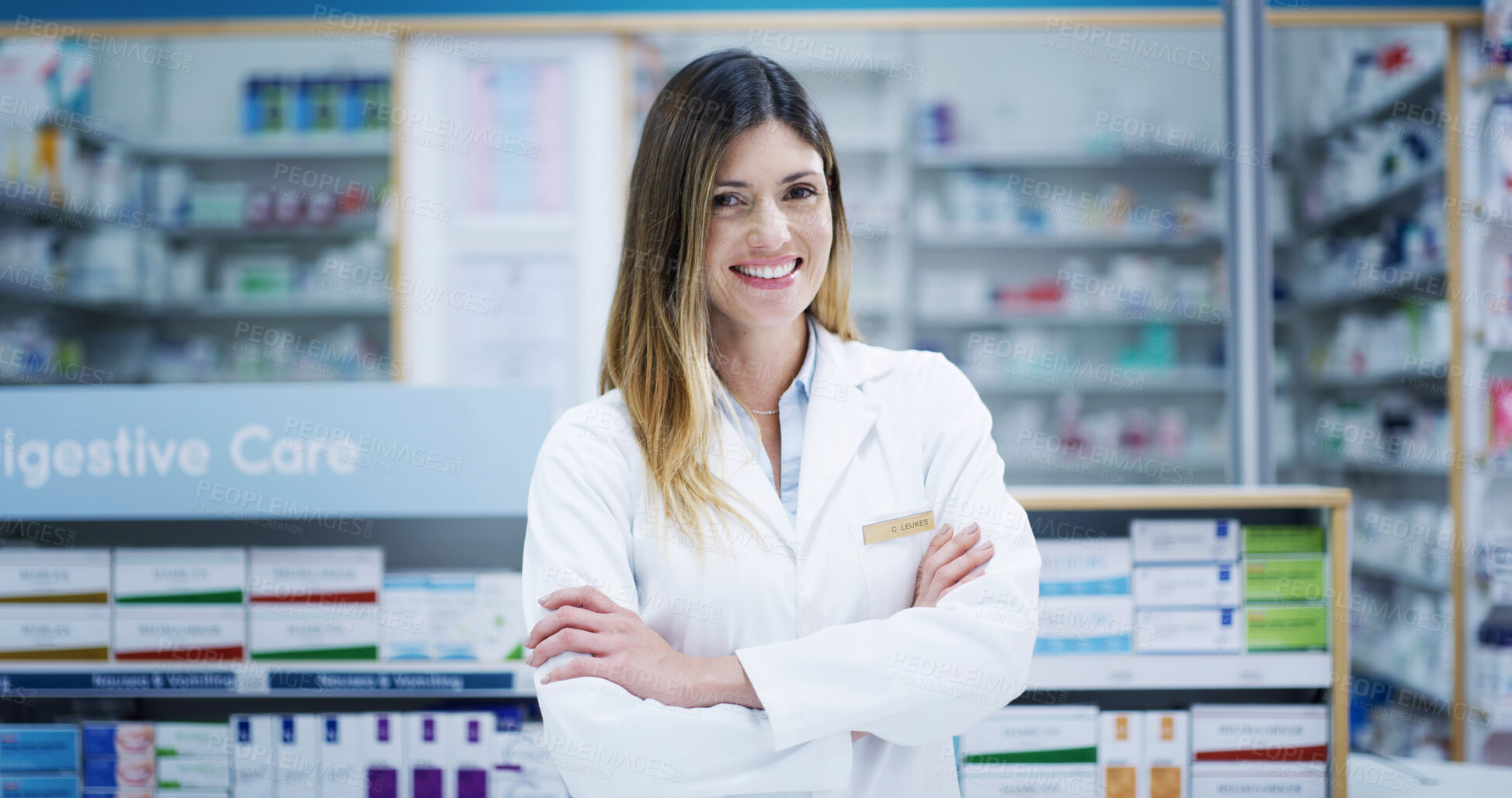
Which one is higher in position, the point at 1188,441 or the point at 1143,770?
the point at 1188,441

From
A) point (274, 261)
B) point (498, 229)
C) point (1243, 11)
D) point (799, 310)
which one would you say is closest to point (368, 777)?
point (799, 310)

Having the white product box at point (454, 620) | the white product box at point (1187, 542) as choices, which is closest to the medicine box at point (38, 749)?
the white product box at point (454, 620)

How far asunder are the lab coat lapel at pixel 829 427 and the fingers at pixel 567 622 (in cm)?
30

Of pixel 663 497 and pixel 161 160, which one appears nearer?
pixel 663 497

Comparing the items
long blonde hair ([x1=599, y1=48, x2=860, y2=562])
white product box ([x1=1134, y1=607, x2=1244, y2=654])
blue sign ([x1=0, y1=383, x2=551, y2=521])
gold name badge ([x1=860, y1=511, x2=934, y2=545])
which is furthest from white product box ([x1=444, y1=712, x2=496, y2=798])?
white product box ([x1=1134, y1=607, x2=1244, y2=654])

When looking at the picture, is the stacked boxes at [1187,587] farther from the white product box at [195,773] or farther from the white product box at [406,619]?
the white product box at [195,773]

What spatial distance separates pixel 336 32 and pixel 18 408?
110 inches

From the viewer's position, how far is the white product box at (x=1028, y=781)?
6.16 feet

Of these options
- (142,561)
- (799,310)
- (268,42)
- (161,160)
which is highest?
(268,42)

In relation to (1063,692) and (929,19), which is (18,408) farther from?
(929,19)

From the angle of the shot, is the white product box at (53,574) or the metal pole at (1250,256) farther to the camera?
the metal pole at (1250,256)

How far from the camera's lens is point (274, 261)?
5273 millimetres

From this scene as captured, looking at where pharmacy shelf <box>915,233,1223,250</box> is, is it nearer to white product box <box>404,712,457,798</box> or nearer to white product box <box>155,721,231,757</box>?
white product box <box>404,712,457,798</box>

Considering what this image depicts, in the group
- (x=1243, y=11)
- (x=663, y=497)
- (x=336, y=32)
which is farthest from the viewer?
(x=336, y=32)
